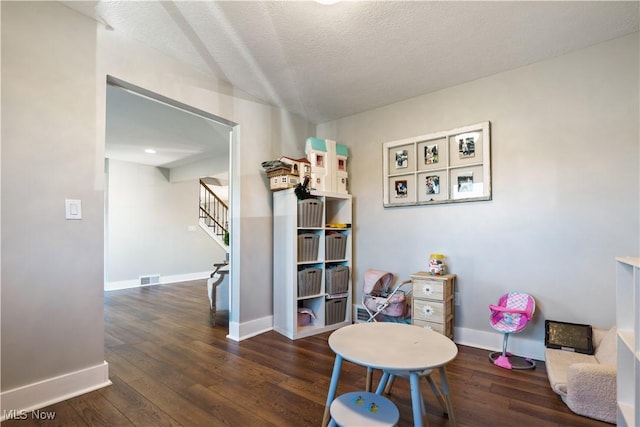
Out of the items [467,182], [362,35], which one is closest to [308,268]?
[467,182]

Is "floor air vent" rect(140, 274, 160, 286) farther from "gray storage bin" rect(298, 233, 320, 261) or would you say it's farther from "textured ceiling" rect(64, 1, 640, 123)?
"textured ceiling" rect(64, 1, 640, 123)

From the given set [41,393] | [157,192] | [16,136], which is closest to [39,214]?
[16,136]

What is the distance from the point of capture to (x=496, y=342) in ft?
8.91

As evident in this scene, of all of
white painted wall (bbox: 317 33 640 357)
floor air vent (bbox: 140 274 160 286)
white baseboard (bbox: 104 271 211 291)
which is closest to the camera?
white painted wall (bbox: 317 33 640 357)

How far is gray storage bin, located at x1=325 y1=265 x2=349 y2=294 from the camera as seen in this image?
3.32 m

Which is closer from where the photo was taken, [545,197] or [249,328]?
[545,197]

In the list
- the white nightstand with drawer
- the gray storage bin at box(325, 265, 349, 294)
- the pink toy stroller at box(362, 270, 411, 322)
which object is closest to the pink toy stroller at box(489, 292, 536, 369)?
the white nightstand with drawer

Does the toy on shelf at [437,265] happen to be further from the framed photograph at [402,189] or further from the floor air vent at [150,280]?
the floor air vent at [150,280]

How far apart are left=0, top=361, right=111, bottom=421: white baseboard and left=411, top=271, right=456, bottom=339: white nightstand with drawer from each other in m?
2.45

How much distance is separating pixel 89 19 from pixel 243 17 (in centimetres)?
103

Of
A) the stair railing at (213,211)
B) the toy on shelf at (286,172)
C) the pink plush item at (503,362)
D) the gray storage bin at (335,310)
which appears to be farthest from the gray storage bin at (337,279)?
the stair railing at (213,211)

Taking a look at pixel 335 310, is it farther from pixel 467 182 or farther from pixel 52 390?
pixel 52 390

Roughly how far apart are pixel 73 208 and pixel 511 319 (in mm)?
3256

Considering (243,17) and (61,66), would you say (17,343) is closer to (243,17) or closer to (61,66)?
(61,66)
